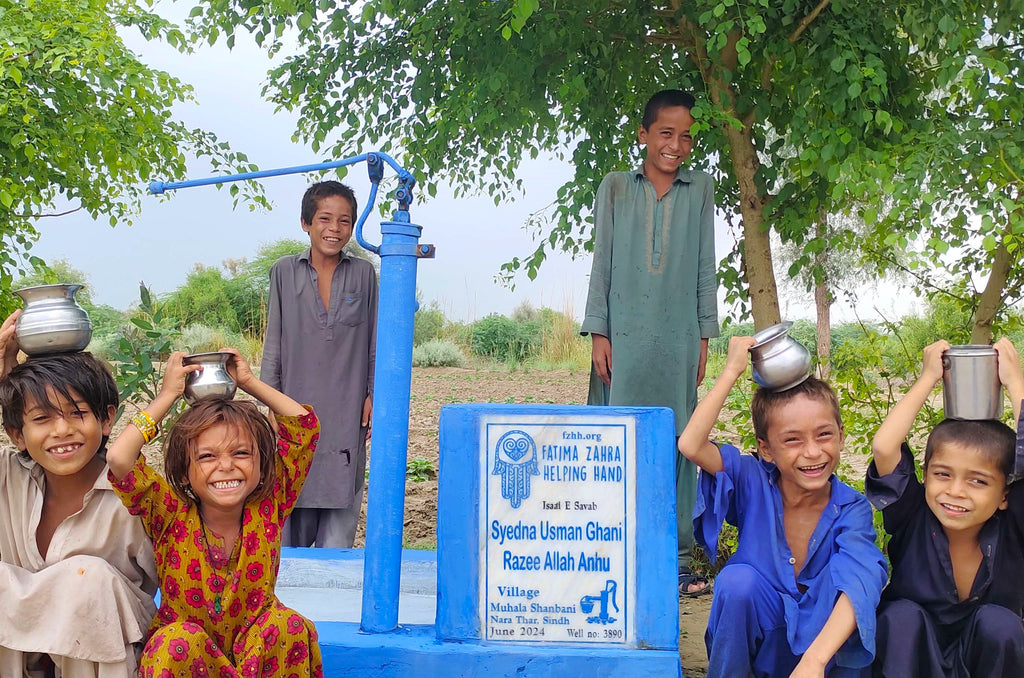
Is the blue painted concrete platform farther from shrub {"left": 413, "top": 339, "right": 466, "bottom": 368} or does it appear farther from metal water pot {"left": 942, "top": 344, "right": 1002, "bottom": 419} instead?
shrub {"left": 413, "top": 339, "right": 466, "bottom": 368}

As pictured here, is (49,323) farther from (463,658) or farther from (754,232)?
(754,232)

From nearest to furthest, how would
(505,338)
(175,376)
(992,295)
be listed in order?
(175,376), (992,295), (505,338)

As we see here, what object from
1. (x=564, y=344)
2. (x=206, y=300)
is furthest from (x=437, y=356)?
(x=206, y=300)

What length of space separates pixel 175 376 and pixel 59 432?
36 cm

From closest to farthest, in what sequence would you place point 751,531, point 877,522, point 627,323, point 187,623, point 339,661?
1. point 187,623
2. point 339,661
3. point 751,531
4. point 627,323
5. point 877,522

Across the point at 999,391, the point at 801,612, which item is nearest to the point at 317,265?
the point at 801,612

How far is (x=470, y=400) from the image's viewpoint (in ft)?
30.8

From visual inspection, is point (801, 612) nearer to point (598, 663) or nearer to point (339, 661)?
point (598, 663)

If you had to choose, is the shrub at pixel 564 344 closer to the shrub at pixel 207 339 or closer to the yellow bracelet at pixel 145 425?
the shrub at pixel 207 339

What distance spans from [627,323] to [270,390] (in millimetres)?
1499

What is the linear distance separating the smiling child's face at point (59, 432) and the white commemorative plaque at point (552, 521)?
1050 mm

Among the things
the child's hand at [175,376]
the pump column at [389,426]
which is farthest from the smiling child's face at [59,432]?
the pump column at [389,426]

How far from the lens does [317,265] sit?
11.5ft

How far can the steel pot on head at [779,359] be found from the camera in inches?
96.3
